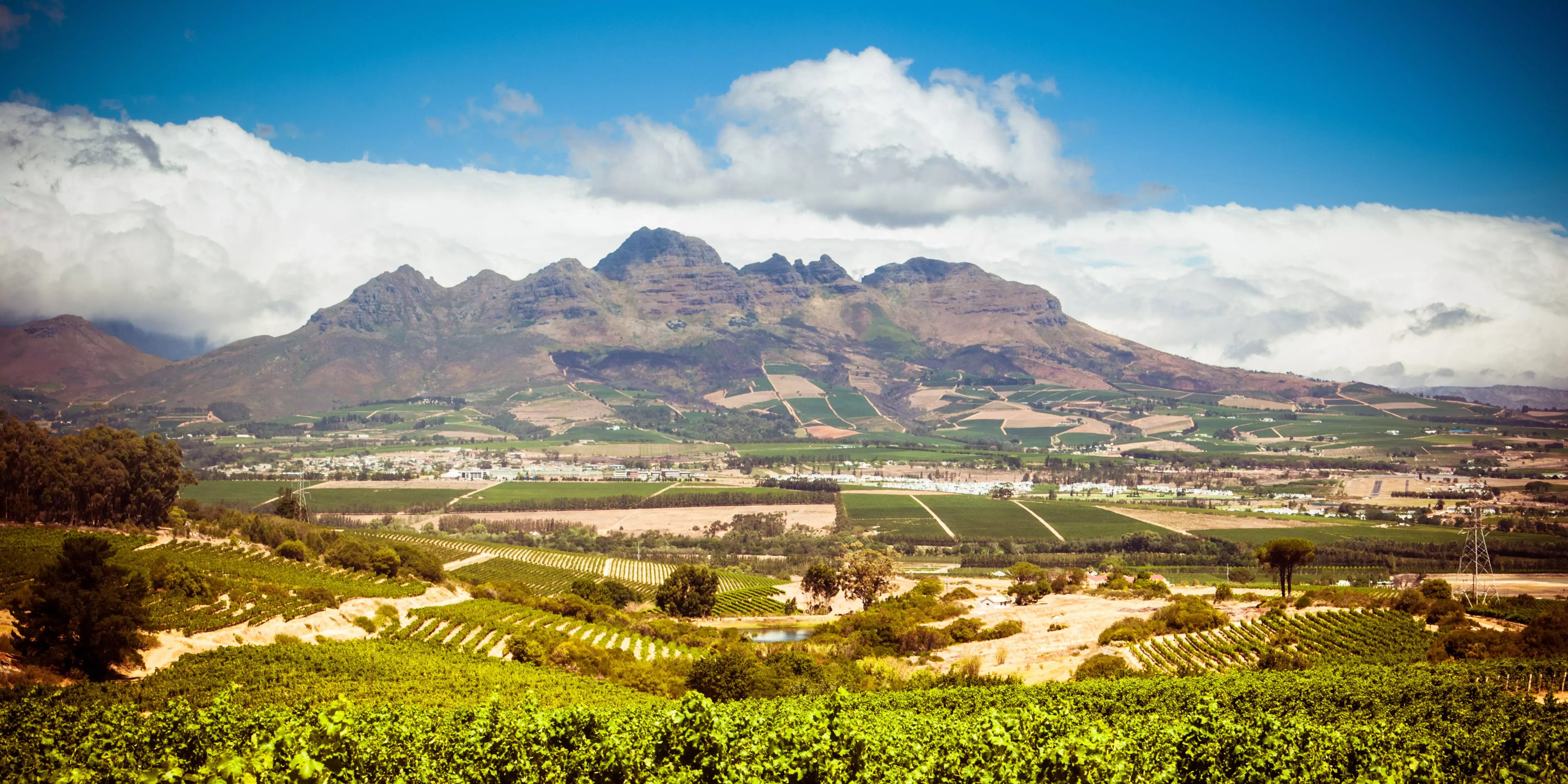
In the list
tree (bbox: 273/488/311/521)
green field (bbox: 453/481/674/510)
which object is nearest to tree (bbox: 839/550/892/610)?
tree (bbox: 273/488/311/521)

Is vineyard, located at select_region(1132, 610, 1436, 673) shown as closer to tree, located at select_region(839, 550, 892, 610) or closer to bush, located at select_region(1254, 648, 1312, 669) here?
bush, located at select_region(1254, 648, 1312, 669)

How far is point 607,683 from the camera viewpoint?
41.0m

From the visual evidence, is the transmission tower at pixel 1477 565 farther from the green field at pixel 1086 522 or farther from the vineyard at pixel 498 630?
the vineyard at pixel 498 630

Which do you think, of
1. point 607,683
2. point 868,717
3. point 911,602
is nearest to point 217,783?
point 868,717

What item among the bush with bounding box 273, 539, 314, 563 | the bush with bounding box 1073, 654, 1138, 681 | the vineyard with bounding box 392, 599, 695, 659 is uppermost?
the bush with bounding box 273, 539, 314, 563

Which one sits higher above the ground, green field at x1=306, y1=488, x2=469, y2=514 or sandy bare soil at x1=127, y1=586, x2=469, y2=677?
sandy bare soil at x1=127, y1=586, x2=469, y2=677

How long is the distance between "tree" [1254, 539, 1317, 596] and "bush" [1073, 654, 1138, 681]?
30461 mm

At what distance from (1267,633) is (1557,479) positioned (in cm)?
14706

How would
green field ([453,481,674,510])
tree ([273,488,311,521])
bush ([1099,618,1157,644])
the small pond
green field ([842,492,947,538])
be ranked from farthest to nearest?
green field ([453,481,674,510]) → green field ([842,492,947,538]) → tree ([273,488,311,521]) → the small pond → bush ([1099,618,1157,644])

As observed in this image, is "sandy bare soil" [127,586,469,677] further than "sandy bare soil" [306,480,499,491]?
No

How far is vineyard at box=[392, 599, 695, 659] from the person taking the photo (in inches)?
1908

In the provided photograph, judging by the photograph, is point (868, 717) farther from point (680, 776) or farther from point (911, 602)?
point (911, 602)

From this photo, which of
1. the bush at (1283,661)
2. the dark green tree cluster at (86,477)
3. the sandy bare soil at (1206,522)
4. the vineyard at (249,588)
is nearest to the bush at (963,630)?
the bush at (1283,661)

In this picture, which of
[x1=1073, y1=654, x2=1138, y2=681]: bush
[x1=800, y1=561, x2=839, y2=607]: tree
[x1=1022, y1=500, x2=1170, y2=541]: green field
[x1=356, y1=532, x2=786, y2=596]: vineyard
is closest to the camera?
[x1=1073, y1=654, x2=1138, y2=681]: bush
